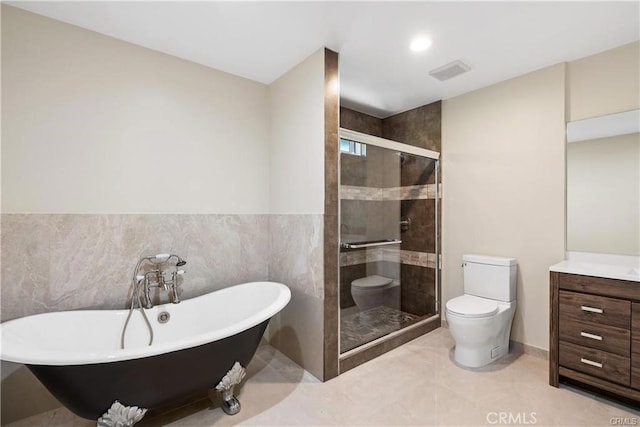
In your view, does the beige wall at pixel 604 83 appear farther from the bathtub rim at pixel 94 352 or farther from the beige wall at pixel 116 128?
the bathtub rim at pixel 94 352

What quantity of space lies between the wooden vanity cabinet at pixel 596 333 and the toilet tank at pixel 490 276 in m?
0.46

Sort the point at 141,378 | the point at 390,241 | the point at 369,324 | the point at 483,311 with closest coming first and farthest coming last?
the point at 141,378
the point at 483,311
the point at 369,324
the point at 390,241

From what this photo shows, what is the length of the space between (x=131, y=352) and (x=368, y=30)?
2.28m

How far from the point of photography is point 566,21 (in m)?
1.89

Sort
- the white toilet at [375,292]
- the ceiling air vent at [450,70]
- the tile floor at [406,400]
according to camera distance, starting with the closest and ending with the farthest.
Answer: the tile floor at [406,400], the ceiling air vent at [450,70], the white toilet at [375,292]

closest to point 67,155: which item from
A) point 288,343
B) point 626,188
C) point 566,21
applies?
point 288,343

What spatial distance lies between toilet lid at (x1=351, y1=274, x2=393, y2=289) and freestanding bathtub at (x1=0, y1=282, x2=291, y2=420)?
108cm

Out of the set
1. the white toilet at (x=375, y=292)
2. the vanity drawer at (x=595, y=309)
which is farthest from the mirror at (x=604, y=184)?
the white toilet at (x=375, y=292)

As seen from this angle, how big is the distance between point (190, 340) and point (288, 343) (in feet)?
4.13

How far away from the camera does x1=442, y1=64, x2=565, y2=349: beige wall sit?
2453mm

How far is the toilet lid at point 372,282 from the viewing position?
308 centimetres

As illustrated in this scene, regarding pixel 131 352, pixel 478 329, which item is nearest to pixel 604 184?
pixel 478 329

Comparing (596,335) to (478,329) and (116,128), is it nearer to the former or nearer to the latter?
(478,329)

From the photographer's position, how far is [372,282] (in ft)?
10.4
